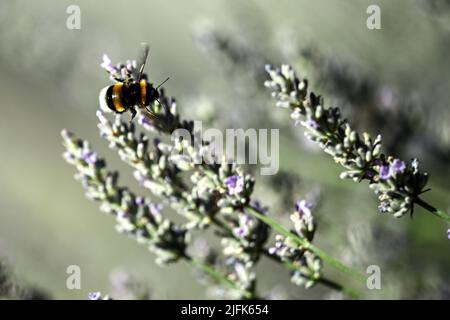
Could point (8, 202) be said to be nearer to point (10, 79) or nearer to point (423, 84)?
point (10, 79)

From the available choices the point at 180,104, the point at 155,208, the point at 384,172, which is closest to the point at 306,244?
the point at 384,172

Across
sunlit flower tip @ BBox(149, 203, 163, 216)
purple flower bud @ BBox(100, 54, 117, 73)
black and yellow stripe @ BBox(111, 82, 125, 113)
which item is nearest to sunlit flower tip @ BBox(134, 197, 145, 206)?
sunlit flower tip @ BBox(149, 203, 163, 216)

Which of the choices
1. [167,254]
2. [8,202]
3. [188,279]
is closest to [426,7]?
[167,254]

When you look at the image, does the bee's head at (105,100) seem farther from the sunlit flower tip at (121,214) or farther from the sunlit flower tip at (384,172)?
the sunlit flower tip at (384,172)

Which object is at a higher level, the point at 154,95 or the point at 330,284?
the point at 154,95

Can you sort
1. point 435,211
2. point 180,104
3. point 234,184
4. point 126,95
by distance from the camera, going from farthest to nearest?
point 180,104, point 126,95, point 234,184, point 435,211

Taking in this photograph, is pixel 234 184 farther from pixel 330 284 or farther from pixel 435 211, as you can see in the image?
pixel 435 211

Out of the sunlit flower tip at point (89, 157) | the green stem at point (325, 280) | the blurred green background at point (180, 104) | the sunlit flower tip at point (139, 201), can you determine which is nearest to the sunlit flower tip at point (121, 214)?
the sunlit flower tip at point (139, 201)
